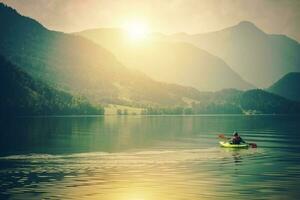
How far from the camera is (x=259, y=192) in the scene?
59.0 m

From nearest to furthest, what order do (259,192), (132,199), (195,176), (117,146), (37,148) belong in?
(132,199)
(259,192)
(195,176)
(37,148)
(117,146)

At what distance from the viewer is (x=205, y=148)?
115562 mm

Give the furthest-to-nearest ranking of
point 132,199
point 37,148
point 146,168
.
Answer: point 37,148 → point 146,168 → point 132,199

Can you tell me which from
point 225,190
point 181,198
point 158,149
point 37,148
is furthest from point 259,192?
point 37,148

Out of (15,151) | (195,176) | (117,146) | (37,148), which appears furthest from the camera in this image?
(117,146)

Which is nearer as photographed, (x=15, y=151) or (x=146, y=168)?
(x=146, y=168)

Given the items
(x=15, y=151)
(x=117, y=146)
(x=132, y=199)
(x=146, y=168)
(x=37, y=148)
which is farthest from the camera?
(x=117, y=146)

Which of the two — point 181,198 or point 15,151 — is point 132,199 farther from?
point 15,151

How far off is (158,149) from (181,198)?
5724 centimetres

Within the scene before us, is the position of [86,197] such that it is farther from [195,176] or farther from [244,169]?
[244,169]

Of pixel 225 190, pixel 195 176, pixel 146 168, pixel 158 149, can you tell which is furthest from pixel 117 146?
pixel 225 190

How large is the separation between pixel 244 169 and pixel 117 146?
46.4m

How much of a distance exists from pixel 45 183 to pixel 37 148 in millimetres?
48642

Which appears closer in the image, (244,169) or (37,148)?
(244,169)
